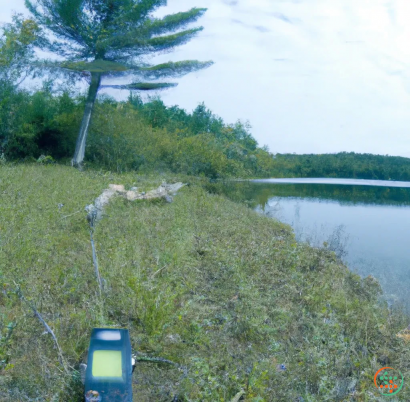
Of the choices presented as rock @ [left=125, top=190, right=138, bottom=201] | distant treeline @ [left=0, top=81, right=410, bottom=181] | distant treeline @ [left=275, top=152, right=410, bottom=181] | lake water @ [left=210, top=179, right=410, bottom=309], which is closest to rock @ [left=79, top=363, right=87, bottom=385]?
lake water @ [left=210, top=179, right=410, bottom=309]

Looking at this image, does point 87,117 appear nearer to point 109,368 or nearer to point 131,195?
point 131,195

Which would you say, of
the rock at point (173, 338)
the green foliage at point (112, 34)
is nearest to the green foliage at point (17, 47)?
the green foliage at point (112, 34)

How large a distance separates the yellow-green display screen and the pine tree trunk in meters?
16.5

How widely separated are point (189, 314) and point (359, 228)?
8.59 meters

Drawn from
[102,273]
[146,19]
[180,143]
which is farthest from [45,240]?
[146,19]

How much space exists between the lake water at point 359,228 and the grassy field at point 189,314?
1166mm

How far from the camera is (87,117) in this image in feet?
58.9

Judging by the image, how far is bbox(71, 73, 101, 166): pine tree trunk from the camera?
58.1ft

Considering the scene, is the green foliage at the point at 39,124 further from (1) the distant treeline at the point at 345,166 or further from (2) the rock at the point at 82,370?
(1) the distant treeline at the point at 345,166

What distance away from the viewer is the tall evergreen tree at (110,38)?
16888 mm

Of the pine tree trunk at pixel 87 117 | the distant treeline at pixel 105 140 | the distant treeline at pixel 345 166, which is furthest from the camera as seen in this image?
the distant treeline at pixel 345 166

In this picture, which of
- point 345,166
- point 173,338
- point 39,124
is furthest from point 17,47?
point 345,166

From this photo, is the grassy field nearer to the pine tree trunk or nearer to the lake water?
the lake water

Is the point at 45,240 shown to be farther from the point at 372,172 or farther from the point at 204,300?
the point at 372,172
